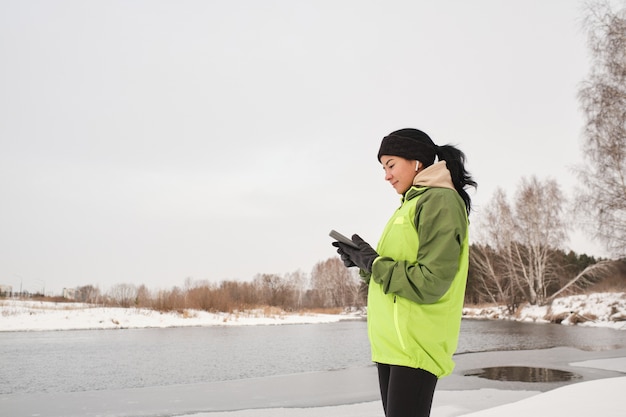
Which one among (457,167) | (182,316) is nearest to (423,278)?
(457,167)

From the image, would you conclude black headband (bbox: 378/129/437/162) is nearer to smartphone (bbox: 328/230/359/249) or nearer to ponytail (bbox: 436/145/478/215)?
ponytail (bbox: 436/145/478/215)

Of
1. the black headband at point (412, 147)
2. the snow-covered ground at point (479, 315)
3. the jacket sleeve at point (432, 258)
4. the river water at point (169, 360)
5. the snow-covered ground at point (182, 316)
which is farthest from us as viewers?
the snow-covered ground at point (182, 316)

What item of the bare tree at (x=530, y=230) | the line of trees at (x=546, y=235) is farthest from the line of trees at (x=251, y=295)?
the bare tree at (x=530, y=230)

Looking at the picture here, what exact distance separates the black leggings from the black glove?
0.32 m

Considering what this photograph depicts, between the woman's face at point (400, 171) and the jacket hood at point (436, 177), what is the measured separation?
0.08 metres

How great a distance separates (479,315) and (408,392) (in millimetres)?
33723

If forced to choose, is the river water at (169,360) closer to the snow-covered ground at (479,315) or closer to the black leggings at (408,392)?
the snow-covered ground at (479,315)

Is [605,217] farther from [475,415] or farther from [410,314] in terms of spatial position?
[410,314]

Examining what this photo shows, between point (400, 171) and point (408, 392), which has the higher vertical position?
point (400, 171)

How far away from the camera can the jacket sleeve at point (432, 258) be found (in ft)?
4.11

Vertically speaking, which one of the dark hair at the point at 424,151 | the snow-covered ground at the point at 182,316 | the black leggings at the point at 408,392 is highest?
the dark hair at the point at 424,151

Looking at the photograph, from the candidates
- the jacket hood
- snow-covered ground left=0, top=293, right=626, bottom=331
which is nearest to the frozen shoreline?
the jacket hood

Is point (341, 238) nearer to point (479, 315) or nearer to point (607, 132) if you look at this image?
point (607, 132)

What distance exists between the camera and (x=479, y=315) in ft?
105
